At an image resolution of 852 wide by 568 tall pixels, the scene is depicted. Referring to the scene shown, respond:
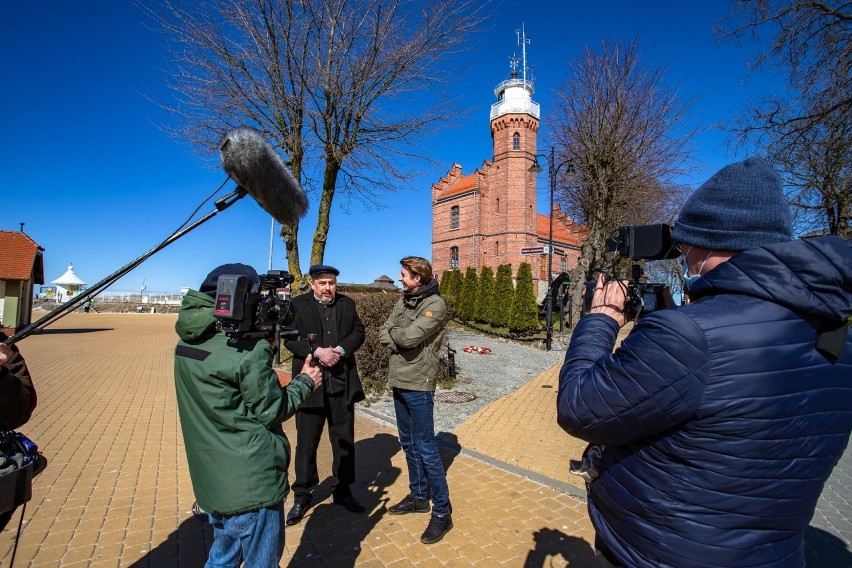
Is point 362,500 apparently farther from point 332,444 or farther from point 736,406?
point 736,406

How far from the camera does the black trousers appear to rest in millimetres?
3992

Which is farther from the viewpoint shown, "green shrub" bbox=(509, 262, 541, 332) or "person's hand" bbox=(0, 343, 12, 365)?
"green shrub" bbox=(509, 262, 541, 332)

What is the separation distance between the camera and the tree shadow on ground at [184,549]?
3.28 metres

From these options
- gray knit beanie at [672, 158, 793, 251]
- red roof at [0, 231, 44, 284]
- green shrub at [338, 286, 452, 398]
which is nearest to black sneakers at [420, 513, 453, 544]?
gray knit beanie at [672, 158, 793, 251]

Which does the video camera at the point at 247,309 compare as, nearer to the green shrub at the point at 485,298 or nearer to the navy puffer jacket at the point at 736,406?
the navy puffer jacket at the point at 736,406

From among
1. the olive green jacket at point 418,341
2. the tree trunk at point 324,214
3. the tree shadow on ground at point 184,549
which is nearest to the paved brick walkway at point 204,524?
the tree shadow on ground at point 184,549

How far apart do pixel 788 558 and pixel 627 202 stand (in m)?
18.0

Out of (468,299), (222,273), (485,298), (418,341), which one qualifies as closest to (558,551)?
(418,341)

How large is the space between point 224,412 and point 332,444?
218cm

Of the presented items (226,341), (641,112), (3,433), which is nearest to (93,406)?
(3,433)

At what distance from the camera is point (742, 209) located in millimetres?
1406

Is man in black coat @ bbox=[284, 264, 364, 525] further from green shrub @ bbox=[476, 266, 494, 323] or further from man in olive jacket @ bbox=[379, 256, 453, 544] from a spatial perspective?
green shrub @ bbox=[476, 266, 494, 323]

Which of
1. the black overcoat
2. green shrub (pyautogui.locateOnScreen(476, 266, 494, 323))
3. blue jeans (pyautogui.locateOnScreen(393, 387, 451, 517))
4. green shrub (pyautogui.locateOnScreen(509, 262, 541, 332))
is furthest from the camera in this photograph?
green shrub (pyautogui.locateOnScreen(476, 266, 494, 323))

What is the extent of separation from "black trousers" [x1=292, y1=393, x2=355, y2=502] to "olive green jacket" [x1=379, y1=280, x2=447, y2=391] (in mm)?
731
